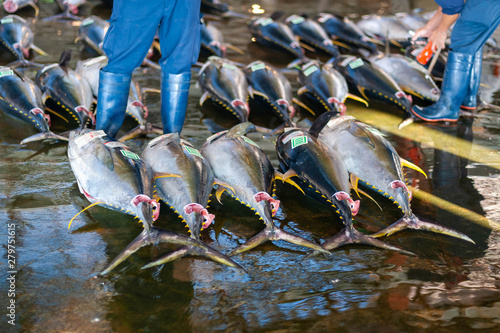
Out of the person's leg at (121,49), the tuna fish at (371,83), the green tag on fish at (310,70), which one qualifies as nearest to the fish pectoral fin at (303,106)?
the green tag on fish at (310,70)

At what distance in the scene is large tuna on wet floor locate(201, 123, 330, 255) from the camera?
97.8 inches

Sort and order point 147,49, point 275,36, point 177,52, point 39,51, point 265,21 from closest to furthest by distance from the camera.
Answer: point 147,49
point 177,52
point 39,51
point 275,36
point 265,21

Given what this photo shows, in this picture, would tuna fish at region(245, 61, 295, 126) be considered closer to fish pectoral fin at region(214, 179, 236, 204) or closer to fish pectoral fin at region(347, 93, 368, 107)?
fish pectoral fin at region(347, 93, 368, 107)

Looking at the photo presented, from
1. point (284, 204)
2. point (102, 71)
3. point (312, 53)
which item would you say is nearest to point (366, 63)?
point (312, 53)

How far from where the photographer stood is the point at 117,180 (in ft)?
8.65

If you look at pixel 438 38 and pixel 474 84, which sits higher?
pixel 438 38

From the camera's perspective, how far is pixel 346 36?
225 inches

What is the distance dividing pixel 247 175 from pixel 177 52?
1.00m

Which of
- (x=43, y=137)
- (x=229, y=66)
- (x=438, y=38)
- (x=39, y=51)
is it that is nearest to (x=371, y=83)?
(x=438, y=38)

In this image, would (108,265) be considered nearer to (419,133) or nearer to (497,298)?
(497,298)

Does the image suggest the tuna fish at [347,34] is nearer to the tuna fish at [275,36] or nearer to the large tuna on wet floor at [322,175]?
the tuna fish at [275,36]

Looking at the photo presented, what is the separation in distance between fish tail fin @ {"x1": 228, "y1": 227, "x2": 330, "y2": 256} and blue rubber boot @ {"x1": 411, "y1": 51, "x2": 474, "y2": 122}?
2.16m

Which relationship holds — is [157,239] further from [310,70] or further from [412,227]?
[310,70]

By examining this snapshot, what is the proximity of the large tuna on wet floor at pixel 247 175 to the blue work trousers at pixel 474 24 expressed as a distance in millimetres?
1897
